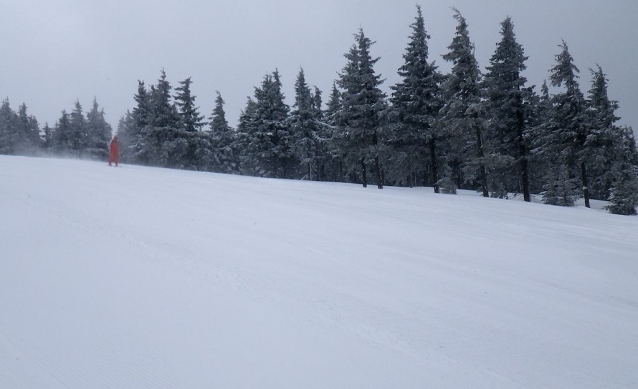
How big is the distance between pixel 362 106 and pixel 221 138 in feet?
90.4

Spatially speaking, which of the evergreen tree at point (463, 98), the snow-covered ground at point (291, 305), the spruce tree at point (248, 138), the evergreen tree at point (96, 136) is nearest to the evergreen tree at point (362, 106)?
the evergreen tree at point (463, 98)

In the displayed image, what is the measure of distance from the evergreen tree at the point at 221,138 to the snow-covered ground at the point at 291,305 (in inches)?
1569

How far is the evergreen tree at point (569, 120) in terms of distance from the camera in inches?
1011

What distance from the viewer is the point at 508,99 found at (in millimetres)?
27625

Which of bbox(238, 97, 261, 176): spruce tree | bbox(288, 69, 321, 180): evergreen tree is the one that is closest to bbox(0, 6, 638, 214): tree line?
bbox(288, 69, 321, 180): evergreen tree

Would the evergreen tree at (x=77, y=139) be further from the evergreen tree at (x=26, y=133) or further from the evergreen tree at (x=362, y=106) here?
the evergreen tree at (x=362, y=106)

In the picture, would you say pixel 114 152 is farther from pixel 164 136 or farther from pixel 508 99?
pixel 508 99

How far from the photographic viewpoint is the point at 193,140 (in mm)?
41656

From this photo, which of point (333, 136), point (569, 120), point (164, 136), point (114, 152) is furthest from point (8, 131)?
point (569, 120)

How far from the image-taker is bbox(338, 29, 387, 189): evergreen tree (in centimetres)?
2642

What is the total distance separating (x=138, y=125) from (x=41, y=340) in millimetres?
52086

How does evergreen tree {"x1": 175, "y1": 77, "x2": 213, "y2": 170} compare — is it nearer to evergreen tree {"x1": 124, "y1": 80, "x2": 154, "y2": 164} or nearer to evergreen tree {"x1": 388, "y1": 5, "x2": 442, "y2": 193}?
evergreen tree {"x1": 124, "y1": 80, "x2": 154, "y2": 164}

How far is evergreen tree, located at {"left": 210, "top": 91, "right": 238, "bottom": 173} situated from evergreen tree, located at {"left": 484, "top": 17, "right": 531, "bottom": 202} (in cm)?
3090

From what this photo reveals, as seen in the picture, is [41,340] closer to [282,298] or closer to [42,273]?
[42,273]
